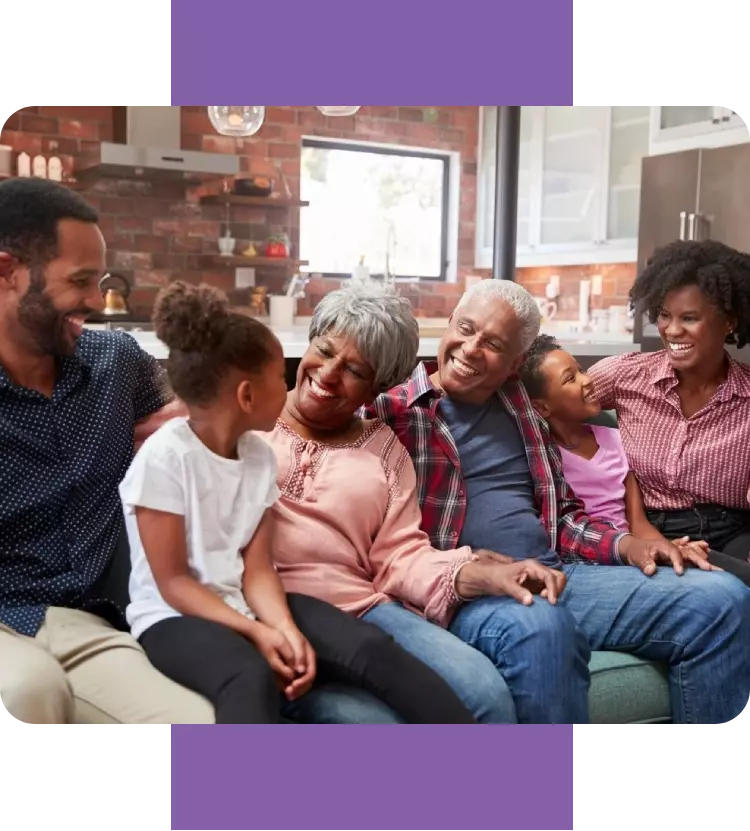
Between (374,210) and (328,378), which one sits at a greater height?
(374,210)

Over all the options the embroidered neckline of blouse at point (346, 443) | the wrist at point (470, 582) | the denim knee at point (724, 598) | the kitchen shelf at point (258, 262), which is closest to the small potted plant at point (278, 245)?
the kitchen shelf at point (258, 262)

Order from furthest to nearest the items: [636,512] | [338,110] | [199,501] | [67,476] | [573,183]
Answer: [573,183]
[636,512]
[338,110]
[67,476]
[199,501]

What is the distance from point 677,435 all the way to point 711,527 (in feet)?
0.47

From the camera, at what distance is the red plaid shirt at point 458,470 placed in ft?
4.17

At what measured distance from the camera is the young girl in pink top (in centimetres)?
132

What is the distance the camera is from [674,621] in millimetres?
1246

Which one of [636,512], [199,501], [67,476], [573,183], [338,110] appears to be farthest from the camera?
[573,183]

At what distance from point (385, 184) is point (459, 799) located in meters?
0.79

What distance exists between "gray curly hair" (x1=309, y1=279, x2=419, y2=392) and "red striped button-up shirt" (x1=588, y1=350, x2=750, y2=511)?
35cm

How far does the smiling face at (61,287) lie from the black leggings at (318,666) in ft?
1.19

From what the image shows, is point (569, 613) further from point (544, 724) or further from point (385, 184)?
point (385, 184)

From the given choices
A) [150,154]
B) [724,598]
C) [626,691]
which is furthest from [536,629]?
Result: [150,154]

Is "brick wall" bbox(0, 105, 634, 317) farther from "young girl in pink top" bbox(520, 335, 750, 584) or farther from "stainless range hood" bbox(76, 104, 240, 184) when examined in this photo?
"young girl in pink top" bbox(520, 335, 750, 584)

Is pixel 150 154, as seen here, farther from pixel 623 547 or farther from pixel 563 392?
pixel 623 547
